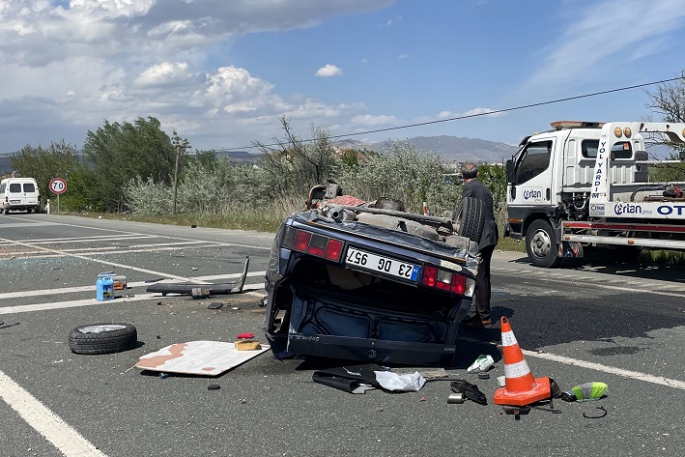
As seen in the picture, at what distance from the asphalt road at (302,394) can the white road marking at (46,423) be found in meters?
0.02

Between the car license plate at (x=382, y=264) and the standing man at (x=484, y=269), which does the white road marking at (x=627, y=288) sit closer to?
the standing man at (x=484, y=269)

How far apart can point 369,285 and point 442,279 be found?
1031mm

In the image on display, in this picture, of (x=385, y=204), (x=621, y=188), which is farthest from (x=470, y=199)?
(x=621, y=188)

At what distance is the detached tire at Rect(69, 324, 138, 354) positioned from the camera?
6449mm

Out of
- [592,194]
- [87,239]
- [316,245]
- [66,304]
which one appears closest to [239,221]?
[87,239]

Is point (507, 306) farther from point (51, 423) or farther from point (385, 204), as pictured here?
point (51, 423)

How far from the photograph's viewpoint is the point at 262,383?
556 cm

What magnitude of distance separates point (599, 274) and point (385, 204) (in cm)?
725

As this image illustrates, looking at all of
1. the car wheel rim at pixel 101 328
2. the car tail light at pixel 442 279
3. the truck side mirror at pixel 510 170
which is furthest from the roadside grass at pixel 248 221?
the car tail light at pixel 442 279

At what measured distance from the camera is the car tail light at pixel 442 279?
210 inches

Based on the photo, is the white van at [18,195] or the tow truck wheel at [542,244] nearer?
the tow truck wheel at [542,244]

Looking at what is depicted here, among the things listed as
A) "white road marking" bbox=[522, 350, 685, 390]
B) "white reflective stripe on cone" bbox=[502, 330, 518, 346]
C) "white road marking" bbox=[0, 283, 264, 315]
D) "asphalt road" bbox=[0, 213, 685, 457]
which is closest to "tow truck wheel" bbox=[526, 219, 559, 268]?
"asphalt road" bbox=[0, 213, 685, 457]

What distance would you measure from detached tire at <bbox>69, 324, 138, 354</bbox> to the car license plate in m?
2.52

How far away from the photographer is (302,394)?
5262 mm
